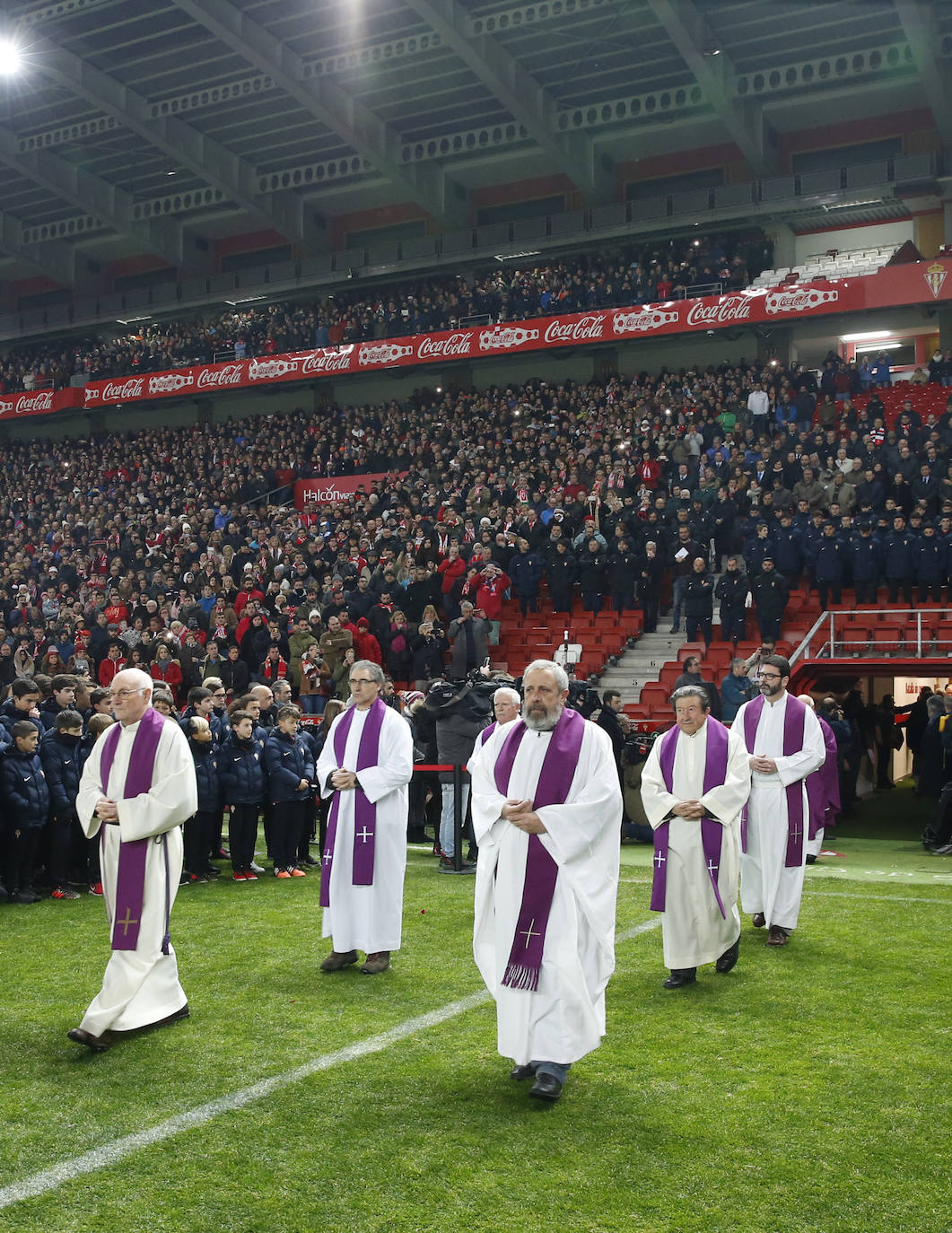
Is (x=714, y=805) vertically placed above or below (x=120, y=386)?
below

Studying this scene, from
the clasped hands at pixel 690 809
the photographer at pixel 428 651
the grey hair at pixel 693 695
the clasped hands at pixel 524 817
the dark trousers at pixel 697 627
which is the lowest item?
the clasped hands at pixel 690 809

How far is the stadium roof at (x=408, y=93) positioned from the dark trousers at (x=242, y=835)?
20.5 m

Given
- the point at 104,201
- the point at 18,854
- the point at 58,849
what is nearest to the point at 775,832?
the point at 58,849

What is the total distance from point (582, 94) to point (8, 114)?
51.8ft

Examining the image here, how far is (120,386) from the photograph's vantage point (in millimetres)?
37219

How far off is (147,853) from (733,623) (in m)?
13.5

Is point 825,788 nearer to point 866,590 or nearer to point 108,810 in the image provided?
point 866,590

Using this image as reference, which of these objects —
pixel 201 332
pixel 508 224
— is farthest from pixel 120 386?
pixel 508 224

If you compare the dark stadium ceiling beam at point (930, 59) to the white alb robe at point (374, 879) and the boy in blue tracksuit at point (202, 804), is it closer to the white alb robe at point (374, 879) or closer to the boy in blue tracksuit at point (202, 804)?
the boy in blue tracksuit at point (202, 804)

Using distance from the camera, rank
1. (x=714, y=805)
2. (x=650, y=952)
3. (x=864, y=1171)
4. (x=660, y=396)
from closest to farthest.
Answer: (x=864, y=1171) < (x=714, y=805) < (x=650, y=952) < (x=660, y=396)

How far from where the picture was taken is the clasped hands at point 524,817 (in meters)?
5.62

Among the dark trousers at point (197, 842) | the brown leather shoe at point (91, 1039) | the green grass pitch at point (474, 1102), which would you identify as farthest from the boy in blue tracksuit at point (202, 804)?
the brown leather shoe at point (91, 1039)

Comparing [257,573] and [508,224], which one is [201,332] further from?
[257,573]

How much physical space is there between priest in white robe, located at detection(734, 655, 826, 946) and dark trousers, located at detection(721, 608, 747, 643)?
945cm
